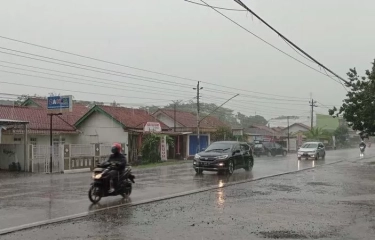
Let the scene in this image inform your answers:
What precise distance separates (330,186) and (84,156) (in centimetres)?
1618

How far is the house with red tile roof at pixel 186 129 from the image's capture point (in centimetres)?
4612

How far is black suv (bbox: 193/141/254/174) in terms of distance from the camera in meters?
22.2

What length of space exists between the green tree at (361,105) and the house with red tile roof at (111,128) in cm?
1702

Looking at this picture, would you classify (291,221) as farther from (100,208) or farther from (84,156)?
(84,156)

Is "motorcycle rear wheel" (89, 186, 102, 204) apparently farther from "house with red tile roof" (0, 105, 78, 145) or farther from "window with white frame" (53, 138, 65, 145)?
"window with white frame" (53, 138, 65, 145)

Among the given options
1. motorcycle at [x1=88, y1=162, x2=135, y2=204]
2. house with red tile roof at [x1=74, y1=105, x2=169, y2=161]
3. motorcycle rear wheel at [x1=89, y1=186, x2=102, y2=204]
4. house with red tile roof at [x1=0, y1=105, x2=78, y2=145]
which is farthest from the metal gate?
motorcycle rear wheel at [x1=89, y1=186, x2=102, y2=204]

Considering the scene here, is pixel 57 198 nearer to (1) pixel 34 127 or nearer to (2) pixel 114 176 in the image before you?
(2) pixel 114 176

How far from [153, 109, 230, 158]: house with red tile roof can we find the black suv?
68.5 ft

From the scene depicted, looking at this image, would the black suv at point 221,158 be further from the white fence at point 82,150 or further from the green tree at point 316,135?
the green tree at point 316,135

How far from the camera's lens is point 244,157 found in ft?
81.4

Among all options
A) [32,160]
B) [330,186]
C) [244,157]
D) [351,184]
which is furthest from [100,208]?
[32,160]

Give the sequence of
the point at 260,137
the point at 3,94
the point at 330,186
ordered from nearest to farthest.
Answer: the point at 330,186, the point at 3,94, the point at 260,137

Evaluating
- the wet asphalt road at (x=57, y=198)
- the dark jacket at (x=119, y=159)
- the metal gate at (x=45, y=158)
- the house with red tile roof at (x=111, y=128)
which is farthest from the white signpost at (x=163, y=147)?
the dark jacket at (x=119, y=159)

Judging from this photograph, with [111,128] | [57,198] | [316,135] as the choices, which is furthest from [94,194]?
[316,135]
